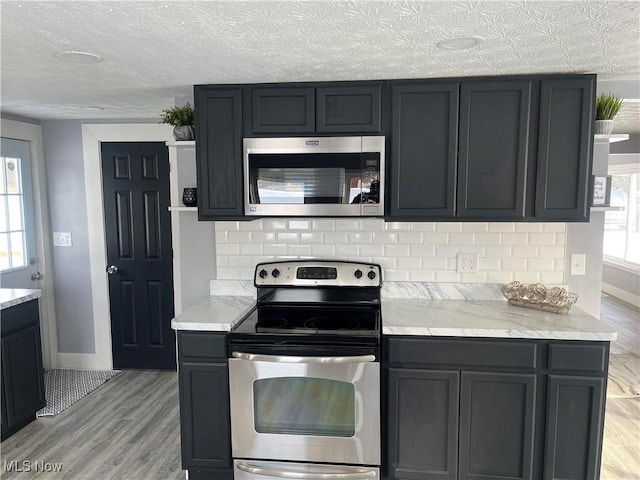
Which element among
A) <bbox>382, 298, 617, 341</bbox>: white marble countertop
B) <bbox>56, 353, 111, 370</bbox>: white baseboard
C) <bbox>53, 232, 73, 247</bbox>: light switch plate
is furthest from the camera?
<bbox>56, 353, 111, 370</bbox>: white baseboard

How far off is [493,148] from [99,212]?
3.21 m

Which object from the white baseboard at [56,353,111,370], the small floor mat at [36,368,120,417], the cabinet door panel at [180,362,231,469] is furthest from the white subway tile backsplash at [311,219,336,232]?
Result: the white baseboard at [56,353,111,370]

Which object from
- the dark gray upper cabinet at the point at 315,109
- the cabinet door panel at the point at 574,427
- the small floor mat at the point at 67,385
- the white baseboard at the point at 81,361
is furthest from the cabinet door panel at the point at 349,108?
the white baseboard at the point at 81,361

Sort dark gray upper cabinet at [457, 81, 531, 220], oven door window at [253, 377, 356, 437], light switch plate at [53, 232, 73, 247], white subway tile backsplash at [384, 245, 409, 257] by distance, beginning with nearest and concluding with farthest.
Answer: oven door window at [253, 377, 356, 437] → dark gray upper cabinet at [457, 81, 531, 220] → white subway tile backsplash at [384, 245, 409, 257] → light switch plate at [53, 232, 73, 247]

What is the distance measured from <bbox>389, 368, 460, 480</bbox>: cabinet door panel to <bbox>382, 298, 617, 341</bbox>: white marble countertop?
233 mm

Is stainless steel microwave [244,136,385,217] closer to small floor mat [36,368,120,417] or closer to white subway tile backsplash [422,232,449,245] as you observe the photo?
white subway tile backsplash [422,232,449,245]

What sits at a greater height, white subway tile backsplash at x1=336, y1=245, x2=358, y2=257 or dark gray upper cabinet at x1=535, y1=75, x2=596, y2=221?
dark gray upper cabinet at x1=535, y1=75, x2=596, y2=221

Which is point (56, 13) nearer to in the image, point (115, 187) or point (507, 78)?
point (507, 78)

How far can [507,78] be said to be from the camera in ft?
7.88

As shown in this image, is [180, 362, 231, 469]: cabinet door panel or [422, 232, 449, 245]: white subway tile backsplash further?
[422, 232, 449, 245]: white subway tile backsplash

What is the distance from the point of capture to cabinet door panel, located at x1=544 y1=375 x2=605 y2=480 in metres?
2.21

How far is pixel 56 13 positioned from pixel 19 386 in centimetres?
253

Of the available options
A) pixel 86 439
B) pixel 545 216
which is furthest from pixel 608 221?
pixel 86 439

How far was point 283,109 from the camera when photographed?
2.54 m
